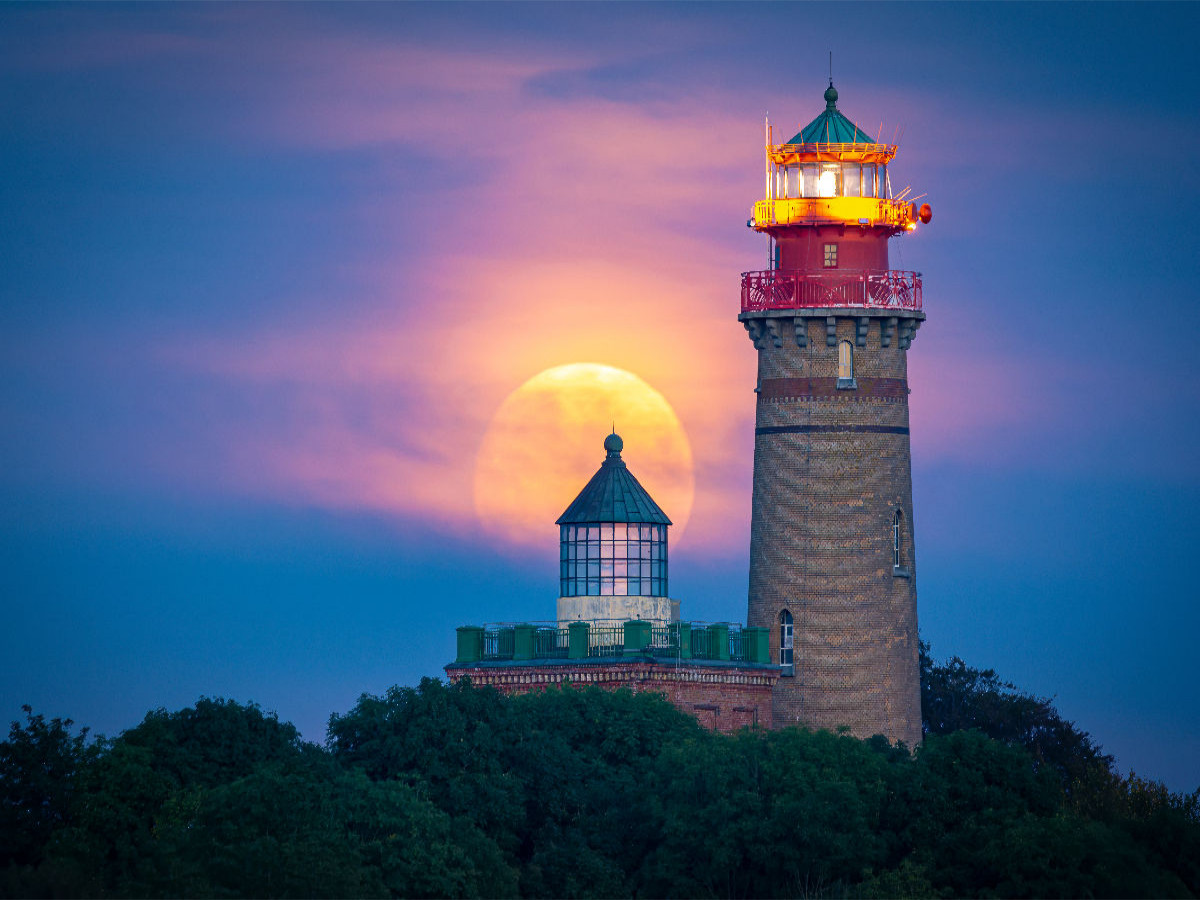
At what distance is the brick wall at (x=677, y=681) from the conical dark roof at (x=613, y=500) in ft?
15.1

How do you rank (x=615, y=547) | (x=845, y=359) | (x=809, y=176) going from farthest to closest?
(x=809, y=176) < (x=845, y=359) < (x=615, y=547)

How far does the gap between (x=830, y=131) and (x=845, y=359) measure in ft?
23.3

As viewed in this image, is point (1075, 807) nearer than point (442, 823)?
No

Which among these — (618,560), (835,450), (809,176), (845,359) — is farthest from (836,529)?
(809,176)

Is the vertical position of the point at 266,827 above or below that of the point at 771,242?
below

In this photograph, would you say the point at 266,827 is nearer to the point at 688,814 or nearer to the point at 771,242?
the point at 688,814

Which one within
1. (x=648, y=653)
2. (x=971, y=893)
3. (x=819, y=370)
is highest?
(x=819, y=370)

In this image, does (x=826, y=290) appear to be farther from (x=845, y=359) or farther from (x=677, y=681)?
(x=677, y=681)

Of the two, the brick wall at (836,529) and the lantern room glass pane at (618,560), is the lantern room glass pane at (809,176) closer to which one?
the brick wall at (836,529)

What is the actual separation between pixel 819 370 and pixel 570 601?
10076mm

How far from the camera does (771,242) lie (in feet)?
317

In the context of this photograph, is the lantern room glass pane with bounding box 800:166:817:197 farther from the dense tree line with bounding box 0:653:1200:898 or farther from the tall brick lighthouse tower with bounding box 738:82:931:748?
the dense tree line with bounding box 0:653:1200:898

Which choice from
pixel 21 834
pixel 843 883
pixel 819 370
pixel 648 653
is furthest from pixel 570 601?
pixel 21 834

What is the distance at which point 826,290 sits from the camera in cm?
9500
